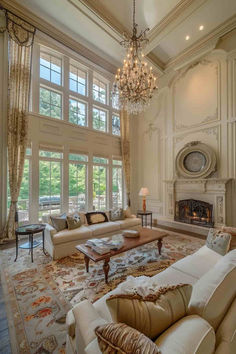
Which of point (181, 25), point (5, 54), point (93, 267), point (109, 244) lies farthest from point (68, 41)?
point (93, 267)

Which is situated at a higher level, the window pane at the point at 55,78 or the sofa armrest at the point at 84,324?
the window pane at the point at 55,78

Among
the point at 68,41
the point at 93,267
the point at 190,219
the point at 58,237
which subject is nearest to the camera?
the point at 93,267

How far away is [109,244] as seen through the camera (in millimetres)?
2486

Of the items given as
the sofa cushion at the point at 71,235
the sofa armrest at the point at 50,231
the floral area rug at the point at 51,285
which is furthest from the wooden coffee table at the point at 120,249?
the sofa armrest at the point at 50,231

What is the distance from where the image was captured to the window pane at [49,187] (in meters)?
4.38

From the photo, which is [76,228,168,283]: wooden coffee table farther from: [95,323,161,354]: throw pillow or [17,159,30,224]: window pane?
[17,159,30,224]: window pane

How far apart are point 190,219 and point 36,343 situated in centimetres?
457

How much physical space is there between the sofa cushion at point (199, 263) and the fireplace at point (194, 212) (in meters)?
2.61

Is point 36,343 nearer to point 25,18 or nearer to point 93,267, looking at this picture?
point 93,267

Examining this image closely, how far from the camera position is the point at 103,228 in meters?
3.63

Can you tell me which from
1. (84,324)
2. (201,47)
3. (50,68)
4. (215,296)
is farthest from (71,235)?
(201,47)

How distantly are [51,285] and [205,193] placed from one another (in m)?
4.44

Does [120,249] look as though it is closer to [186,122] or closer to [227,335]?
[227,335]

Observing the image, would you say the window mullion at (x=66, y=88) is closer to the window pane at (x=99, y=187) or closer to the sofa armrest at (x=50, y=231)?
the window pane at (x=99, y=187)
